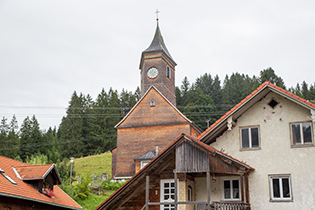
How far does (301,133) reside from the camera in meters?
17.8

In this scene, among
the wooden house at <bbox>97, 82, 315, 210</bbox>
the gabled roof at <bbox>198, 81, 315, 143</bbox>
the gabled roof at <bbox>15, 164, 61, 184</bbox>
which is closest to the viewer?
the wooden house at <bbox>97, 82, 315, 210</bbox>

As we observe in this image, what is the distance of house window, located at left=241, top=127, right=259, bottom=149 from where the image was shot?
61.4 feet

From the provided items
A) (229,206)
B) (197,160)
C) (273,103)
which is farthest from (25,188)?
(273,103)

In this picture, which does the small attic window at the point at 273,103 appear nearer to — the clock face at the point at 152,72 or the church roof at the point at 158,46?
the clock face at the point at 152,72

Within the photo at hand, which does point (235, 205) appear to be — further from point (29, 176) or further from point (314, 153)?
point (29, 176)

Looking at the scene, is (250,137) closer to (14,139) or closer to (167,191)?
(167,191)

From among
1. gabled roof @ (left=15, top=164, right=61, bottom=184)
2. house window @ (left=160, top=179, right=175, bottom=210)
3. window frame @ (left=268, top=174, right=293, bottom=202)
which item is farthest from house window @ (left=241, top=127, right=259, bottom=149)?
gabled roof @ (left=15, top=164, right=61, bottom=184)

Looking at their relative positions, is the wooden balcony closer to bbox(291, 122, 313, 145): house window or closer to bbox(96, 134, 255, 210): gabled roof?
bbox(96, 134, 255, 210): gabled roof

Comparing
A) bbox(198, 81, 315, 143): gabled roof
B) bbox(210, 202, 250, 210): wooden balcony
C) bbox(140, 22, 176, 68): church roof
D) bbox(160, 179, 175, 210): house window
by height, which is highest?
bbox(140, 22, 176, 68): church roof

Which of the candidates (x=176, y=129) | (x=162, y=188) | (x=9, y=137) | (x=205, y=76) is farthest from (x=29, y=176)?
(x=205, y=76)

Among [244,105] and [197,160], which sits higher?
[244,105]

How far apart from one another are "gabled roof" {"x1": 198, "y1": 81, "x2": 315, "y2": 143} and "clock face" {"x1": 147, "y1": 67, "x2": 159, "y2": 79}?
28.1 meters

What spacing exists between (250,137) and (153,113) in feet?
81.4

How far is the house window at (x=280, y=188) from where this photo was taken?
17188 mm
